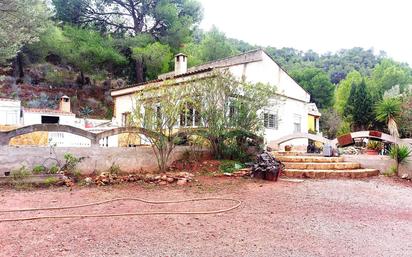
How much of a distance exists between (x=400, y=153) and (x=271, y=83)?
8070 mm

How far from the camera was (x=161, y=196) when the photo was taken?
6777 mm

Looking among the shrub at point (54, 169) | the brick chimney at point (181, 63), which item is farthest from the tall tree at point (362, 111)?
the shrub at point (54, 169)

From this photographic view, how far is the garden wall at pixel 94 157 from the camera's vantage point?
776 centimetres

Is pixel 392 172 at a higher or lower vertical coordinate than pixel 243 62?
lower

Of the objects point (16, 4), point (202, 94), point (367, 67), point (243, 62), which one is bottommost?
point (202, 94)

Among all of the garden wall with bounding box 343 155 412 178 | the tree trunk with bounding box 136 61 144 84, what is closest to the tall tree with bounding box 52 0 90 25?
the tree trunk with bounding box 136 61 144 84

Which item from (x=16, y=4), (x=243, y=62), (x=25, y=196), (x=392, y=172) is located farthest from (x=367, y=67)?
(x=25, y=196)

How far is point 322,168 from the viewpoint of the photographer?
1052 cm

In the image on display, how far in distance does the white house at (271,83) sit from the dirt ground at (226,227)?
8.11 meters

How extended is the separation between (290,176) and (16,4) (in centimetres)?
1148

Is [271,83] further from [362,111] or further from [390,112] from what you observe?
[362,111]

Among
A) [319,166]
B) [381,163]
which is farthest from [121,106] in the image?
[381,163]

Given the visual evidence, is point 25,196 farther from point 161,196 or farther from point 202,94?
point 202,94

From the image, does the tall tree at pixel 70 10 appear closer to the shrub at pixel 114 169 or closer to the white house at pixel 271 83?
the white house at pixel 271 83
